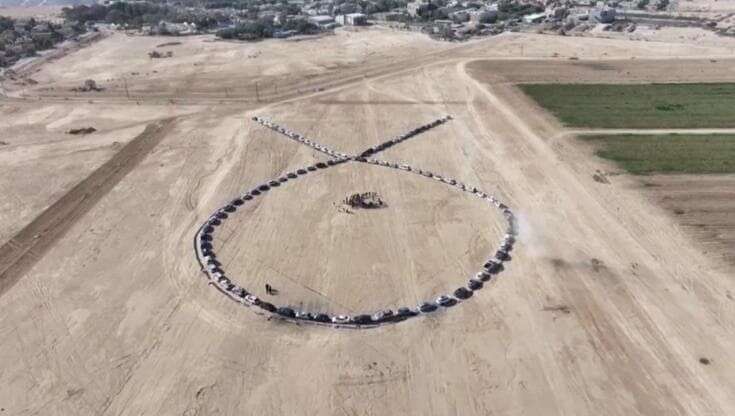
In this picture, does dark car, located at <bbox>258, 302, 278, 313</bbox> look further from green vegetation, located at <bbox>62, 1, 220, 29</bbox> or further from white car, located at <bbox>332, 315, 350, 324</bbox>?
green vegetation, located at <bbox>62, 1, 220, 29</bbox>

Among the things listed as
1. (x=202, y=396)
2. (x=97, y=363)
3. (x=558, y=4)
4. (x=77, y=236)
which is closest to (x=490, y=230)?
(x=202, y=396)

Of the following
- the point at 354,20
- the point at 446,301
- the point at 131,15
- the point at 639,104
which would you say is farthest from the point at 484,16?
the point at 446,301

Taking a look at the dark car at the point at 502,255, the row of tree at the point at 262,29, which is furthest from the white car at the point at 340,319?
the row of tree at the point at 262,29

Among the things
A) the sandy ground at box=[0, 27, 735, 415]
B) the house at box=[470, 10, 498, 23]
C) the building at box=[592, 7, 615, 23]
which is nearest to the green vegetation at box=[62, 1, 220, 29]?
the house at box=[470, 10, 498, 23]

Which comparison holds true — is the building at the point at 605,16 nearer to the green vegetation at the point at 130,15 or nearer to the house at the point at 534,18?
the house at the point at 534,18

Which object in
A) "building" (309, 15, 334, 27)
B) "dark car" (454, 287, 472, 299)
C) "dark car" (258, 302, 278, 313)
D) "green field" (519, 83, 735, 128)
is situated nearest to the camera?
"dark car" (258, 302, 278, 313)

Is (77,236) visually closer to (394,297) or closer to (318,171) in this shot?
(318,171)
